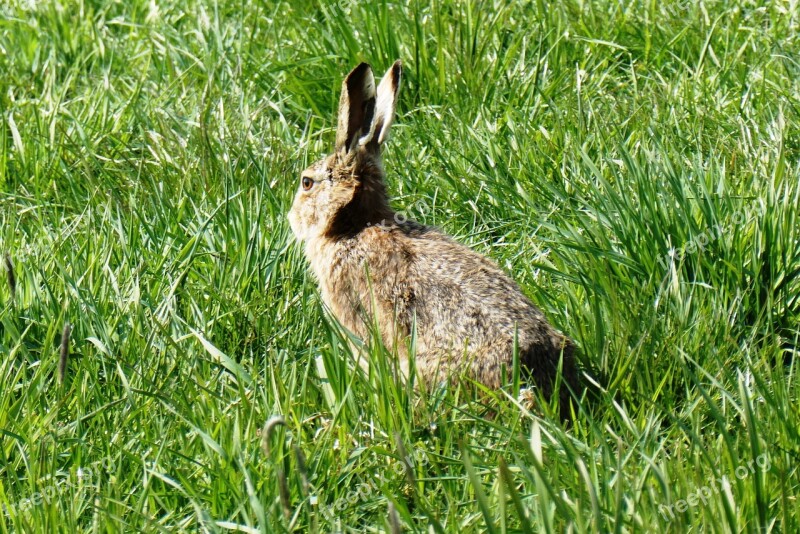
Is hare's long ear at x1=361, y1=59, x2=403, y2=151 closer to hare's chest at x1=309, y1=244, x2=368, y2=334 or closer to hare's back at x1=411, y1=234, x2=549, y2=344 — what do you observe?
hare's chest at x1=309, y1=244, x2=368, y2=334

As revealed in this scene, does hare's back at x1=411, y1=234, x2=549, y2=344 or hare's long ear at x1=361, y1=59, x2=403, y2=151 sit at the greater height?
hare's long ear at x1=361, y1=59, x2=403, y2=151

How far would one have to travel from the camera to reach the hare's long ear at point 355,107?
5137 millimetres

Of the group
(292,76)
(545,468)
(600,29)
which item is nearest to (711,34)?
(600,29)

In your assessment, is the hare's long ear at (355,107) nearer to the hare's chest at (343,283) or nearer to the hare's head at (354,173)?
the hare's head at (354,173)

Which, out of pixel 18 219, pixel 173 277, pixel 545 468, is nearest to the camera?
pixel 545 468

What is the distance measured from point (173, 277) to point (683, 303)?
206 centimetres

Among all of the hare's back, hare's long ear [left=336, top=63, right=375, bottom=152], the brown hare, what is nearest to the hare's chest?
the brown hare

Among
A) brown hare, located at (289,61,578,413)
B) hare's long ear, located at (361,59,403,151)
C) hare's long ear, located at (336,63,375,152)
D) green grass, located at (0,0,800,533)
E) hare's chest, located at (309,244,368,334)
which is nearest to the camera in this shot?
green grass, located at (0,0,800,533)

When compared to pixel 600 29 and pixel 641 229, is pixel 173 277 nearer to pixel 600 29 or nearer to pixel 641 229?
pixel 641 229

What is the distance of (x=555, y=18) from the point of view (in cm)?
648

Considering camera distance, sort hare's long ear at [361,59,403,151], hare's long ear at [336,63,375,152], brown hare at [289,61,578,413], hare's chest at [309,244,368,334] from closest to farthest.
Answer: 1. brown hare at [289,61,578,413]
2. hare's chest at [309,244,368,334]
3. hare's long ear at [336,63,375,152]
4. hare's long ear at [361,59,403,151]

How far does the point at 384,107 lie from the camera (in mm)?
5277

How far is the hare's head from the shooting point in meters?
5.16

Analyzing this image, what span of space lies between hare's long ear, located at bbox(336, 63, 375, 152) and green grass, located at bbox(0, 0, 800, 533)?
17.5 inches
